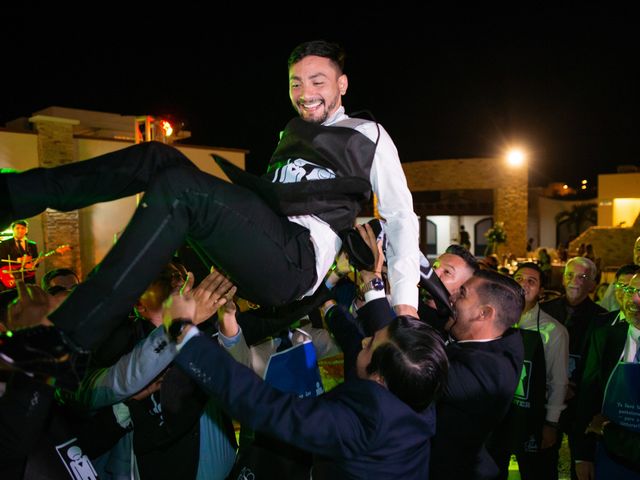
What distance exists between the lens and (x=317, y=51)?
7.84 ft

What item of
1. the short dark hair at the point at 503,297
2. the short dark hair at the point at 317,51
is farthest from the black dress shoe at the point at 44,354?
the short dark hair at the point at 503,297

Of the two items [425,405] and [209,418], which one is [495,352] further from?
[209,418]

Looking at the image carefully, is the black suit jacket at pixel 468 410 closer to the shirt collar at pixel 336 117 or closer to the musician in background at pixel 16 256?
the shirt collar at pixel 336 117

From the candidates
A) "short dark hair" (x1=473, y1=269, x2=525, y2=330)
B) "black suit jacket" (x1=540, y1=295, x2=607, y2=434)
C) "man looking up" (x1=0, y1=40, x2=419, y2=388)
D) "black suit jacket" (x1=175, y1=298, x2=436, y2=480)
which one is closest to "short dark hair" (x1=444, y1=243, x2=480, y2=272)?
"short dark hair" (x1=473, y1=269, x2=525, y2=330)

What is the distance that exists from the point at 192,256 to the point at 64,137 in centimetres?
1018

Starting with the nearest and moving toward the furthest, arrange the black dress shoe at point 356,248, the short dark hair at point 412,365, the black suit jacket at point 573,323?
the short dark hair at point 412,365
the black dress shoe at point 356,248
the black suit jacket at point 573,323

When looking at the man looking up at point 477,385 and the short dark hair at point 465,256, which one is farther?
the short dark hair at point 465,256

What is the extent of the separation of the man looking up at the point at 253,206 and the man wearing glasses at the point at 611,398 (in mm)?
1973

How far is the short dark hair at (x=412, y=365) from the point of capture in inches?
72.8

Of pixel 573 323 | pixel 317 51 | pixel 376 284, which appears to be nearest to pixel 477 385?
pixel 376 284

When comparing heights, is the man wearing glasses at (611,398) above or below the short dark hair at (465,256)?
below

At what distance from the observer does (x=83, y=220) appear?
13781mm

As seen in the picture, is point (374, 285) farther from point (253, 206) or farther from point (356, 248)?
point (253, 206)

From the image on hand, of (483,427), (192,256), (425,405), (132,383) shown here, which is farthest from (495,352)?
(192,256)
